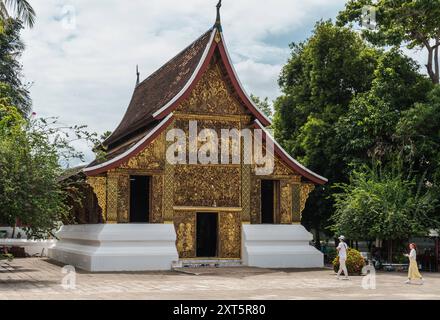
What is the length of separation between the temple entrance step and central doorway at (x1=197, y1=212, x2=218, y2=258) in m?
0.62

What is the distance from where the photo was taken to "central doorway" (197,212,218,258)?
21.4 m

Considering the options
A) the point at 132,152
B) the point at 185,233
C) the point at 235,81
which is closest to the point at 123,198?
the point at 132,152

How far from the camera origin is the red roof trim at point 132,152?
19.3 meters

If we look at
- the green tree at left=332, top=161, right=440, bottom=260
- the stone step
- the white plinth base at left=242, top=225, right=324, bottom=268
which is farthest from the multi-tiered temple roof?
the stone step

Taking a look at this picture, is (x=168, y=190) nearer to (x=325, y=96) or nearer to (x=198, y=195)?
(x=198, y=195)

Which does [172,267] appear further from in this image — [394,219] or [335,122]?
[335,122]

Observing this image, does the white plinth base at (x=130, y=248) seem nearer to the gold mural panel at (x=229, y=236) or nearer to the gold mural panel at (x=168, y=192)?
the gold mural panel at (x=168, y=192)

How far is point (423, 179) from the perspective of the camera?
895 inches

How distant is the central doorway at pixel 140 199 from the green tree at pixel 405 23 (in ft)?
35.0

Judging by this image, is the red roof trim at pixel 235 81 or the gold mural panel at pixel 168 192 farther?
the red roof trim at pixel 235 81

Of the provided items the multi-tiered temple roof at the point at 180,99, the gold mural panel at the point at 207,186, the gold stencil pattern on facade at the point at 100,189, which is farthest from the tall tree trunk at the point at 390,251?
the gold stencil pattern on facade at the point at 100,189

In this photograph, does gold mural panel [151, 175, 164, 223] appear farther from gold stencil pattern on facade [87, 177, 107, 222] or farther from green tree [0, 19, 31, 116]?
green tree [0, 19, 31, 116]

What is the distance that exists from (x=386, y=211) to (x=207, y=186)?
234 inches
